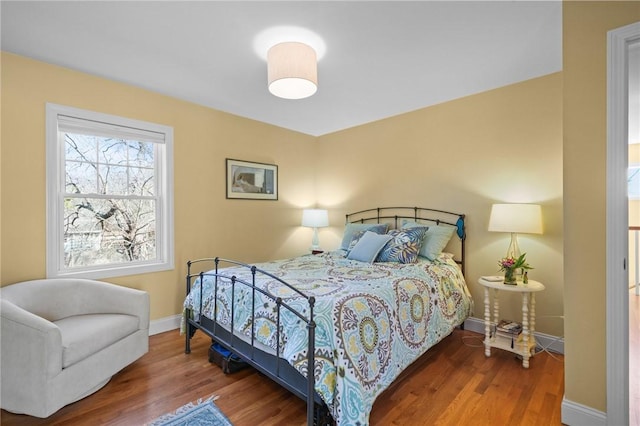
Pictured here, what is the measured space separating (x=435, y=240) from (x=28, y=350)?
3261 millimetres

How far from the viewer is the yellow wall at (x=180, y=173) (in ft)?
7.86

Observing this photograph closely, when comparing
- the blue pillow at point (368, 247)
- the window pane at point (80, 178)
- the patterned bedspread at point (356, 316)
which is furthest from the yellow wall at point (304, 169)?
the blue pillow at point (368, 247)

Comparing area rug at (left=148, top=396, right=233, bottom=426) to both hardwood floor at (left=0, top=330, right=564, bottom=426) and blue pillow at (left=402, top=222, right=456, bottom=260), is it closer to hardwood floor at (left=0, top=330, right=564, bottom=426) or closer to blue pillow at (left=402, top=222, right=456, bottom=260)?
hardwood floor at (left=0, top=330, right=564, bottom=426)

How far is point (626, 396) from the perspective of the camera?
62.7 inches

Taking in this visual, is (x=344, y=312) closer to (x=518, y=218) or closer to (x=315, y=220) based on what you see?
(x=518, y=218)

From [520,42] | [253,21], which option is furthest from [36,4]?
[520,42]

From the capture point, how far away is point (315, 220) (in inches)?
169

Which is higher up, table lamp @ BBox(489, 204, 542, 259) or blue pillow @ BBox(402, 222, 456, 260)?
table lamp @ BBox(489, 204, 542, 259)

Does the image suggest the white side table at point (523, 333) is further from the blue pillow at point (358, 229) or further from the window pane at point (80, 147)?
the window pane at point (80, 147)

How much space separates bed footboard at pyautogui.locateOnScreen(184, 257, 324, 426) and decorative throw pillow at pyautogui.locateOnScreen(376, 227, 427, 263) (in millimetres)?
1316

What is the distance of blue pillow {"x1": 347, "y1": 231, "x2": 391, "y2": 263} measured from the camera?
3018mm

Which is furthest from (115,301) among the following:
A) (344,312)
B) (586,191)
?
(586,191)

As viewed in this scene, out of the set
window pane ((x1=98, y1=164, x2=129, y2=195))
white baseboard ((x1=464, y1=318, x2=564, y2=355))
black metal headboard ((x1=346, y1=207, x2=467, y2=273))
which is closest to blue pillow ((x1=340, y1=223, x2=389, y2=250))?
black metal headboard ((x1=346, y1=207, x2=467, y2=273))

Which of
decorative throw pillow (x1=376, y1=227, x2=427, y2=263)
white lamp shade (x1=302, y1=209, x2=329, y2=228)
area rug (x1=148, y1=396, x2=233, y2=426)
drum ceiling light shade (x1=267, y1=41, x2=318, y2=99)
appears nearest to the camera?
area rug (x1=148, y1=396, x2=233, y2=426)
